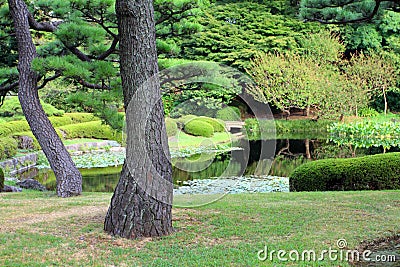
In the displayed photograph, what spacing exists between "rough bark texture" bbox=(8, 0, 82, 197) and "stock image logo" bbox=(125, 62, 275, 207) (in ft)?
5.50

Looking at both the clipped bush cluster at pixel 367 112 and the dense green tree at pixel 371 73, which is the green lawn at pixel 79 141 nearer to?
the dense green tree at pixel 371 73

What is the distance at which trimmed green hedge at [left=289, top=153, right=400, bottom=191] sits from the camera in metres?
6.53

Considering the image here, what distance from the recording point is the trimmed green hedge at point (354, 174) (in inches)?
257

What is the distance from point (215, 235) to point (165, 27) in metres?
4.09

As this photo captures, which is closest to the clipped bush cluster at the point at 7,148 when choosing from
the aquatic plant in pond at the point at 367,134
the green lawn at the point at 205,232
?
the green lawn at the point at 205,232

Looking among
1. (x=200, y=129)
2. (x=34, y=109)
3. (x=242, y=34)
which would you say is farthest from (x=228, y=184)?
(x=242, y=34)

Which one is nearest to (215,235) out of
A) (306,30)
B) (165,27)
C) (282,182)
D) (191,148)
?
(165,27)

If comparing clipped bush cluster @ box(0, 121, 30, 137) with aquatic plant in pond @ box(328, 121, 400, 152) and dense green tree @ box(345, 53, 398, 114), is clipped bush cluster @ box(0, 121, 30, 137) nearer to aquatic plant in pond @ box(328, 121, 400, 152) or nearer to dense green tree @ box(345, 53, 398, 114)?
aquatic plant in pond @ box(328, 121, 400, 152)

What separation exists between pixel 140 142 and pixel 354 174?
4.02 m

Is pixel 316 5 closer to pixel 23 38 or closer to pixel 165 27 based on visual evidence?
pixel 165 27

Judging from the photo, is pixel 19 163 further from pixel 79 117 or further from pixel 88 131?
pixel 79 117

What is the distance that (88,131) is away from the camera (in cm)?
1630

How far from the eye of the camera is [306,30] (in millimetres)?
23547

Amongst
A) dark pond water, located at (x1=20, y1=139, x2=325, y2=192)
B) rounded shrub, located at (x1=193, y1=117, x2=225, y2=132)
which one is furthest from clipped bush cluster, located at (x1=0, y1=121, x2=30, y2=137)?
rounded shrub, located at (x1=193, y1=117, x2=225, y2=132)
